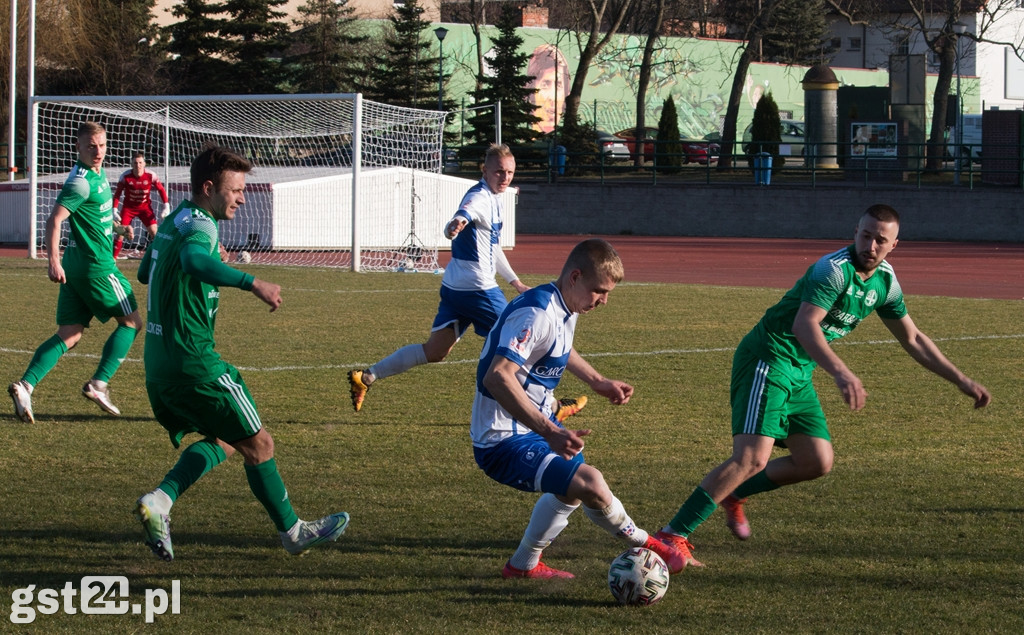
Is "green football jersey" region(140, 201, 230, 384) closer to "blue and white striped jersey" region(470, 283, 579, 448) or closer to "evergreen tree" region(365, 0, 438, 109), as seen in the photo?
"blue and white striped jersey" region(470, 283, 579, 448)

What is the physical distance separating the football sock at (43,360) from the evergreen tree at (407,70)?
41.0 metres

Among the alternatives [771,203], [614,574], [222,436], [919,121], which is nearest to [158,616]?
[222,436]

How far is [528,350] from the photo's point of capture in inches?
176

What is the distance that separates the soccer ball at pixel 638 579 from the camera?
178 inches

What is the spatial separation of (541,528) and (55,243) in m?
5.34

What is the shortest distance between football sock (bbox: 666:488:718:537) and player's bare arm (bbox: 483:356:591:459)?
0.85 m

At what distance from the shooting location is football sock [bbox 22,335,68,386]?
8095 millimetres

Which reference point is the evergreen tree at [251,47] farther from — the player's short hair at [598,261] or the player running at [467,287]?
the player's short hair at [598,261]

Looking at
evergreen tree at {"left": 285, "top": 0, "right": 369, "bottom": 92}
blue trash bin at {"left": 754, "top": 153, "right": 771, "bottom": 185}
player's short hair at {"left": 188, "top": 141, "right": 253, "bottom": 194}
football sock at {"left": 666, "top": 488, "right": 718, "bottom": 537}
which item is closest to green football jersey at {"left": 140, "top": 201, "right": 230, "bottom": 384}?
player's short hair at {"left": 188, "top": 141, "right": 253, "bottom": 194}

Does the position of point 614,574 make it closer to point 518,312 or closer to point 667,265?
point 518,312

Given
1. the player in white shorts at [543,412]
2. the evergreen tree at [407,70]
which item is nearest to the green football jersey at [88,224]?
the player in white shorts at [543,412]

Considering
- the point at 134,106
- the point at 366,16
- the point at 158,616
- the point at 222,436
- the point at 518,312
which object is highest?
the point at 366,16

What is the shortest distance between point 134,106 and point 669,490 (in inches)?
852

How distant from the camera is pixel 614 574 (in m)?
4.59
